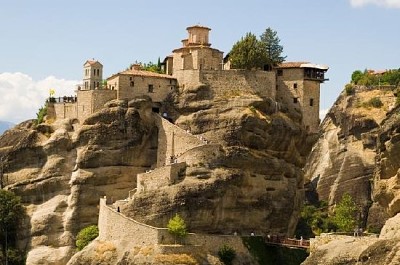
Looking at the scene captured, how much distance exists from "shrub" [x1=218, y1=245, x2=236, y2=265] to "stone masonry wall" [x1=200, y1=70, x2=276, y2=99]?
1672cm

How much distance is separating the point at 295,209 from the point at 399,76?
46298 mm

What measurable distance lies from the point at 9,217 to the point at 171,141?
18153 millimetres

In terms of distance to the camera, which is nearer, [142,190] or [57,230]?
[142,190]

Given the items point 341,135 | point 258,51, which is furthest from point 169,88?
point 341,135

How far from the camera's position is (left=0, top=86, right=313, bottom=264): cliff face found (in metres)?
88.3

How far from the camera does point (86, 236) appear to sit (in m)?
91.4

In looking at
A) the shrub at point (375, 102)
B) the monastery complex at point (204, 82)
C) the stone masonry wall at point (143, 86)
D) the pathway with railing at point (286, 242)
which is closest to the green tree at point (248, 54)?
the monastery complex at point (204, 82)

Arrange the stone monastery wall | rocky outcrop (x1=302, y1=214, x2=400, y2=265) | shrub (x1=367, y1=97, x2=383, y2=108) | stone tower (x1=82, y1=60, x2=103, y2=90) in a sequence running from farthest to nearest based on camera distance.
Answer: shrub (x1=367, y1=97, x2=383, y2=108) → stone tower (x1=82, y1=60, x2=103, y2=90) → the stone monastery wall → rocky outcrop (x1=302, y1=214, x2=400, y2=265)

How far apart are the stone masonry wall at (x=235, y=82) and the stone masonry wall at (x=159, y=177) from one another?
10.3 meters

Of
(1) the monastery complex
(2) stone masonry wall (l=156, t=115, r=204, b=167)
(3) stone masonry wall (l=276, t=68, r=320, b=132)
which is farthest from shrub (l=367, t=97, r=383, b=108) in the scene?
(2) stone masonry wall (l=156, t=115, r=204, b=167)

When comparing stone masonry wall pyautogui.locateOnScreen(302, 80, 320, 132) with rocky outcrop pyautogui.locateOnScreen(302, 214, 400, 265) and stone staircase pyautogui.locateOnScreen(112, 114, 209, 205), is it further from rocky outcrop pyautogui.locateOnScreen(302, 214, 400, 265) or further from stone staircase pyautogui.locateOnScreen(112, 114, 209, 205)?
rocky outcrop pyautogui.locateOnScreen(302, 214, 400, 265)

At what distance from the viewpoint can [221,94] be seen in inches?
3730

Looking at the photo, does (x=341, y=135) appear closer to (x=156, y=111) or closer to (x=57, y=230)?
(x=156, y=111)

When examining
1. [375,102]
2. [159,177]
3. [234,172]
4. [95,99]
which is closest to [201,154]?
[234,172]
